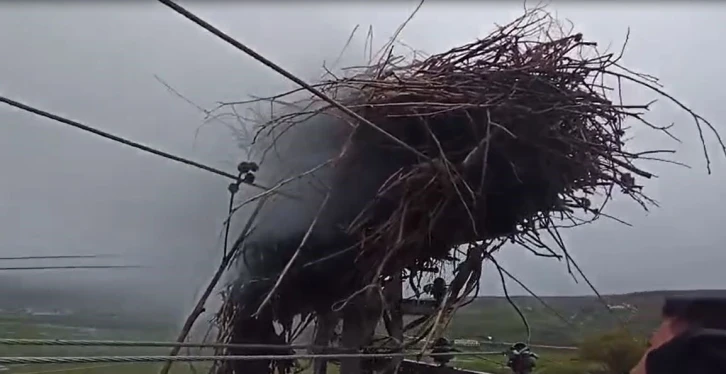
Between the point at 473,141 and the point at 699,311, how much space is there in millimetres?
741

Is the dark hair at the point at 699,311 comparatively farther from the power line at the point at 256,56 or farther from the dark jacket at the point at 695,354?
the power line at the point at 256,56

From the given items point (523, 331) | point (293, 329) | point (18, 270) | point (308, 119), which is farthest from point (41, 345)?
point (523, 331)

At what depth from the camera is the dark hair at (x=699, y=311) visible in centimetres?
59

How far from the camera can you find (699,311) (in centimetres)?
60

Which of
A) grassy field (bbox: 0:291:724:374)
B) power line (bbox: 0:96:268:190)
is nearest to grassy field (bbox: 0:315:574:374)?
grassy field (bbox: 0:291:724:374)

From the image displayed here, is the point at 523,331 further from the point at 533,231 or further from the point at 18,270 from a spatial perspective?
the point at 18,270

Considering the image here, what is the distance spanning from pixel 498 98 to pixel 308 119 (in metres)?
0.37

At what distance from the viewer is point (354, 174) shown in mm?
1400

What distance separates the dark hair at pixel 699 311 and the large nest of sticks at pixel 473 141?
638mm

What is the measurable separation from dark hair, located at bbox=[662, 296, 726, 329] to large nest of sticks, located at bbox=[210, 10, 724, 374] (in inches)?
25.1

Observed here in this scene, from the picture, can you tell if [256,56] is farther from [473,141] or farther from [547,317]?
[547,317]

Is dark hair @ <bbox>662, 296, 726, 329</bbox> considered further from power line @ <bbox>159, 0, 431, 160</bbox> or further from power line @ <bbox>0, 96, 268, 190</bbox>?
power line @ <bbox>0, 96, 268, 190</bbox>

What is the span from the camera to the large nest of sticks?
126cm

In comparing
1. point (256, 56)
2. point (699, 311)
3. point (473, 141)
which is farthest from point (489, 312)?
point (699, 311)
